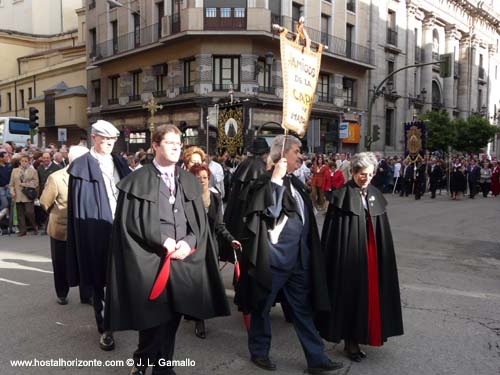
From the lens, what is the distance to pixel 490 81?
56.3 meters

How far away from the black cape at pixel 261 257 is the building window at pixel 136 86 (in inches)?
1169

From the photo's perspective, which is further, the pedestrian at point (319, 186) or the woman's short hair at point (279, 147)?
the pedestrian at point (319, 186)

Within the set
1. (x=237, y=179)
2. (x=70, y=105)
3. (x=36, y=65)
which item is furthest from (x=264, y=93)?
(x=36, y=65)

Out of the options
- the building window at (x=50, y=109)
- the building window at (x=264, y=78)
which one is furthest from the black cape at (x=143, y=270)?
the building window at (x=50, y=109)

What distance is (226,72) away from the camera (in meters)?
27.5

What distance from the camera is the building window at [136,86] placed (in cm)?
3211

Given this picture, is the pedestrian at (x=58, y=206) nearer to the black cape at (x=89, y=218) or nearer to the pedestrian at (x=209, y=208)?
the black cape at (x=89, y=218)

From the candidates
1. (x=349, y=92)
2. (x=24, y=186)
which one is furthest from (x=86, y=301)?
(x=349, y=92)

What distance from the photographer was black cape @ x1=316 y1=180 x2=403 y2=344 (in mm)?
4012

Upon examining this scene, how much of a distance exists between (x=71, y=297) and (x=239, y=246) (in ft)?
9.53

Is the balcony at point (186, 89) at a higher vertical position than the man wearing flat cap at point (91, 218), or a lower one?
higher

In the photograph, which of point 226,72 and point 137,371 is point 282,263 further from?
point 226,72

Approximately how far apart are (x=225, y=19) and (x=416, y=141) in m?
12.5

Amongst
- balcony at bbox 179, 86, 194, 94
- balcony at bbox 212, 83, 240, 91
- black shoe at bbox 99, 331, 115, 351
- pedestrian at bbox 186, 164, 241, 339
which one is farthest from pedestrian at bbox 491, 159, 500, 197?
black shoe at bbox 99, 331, 115, 351
